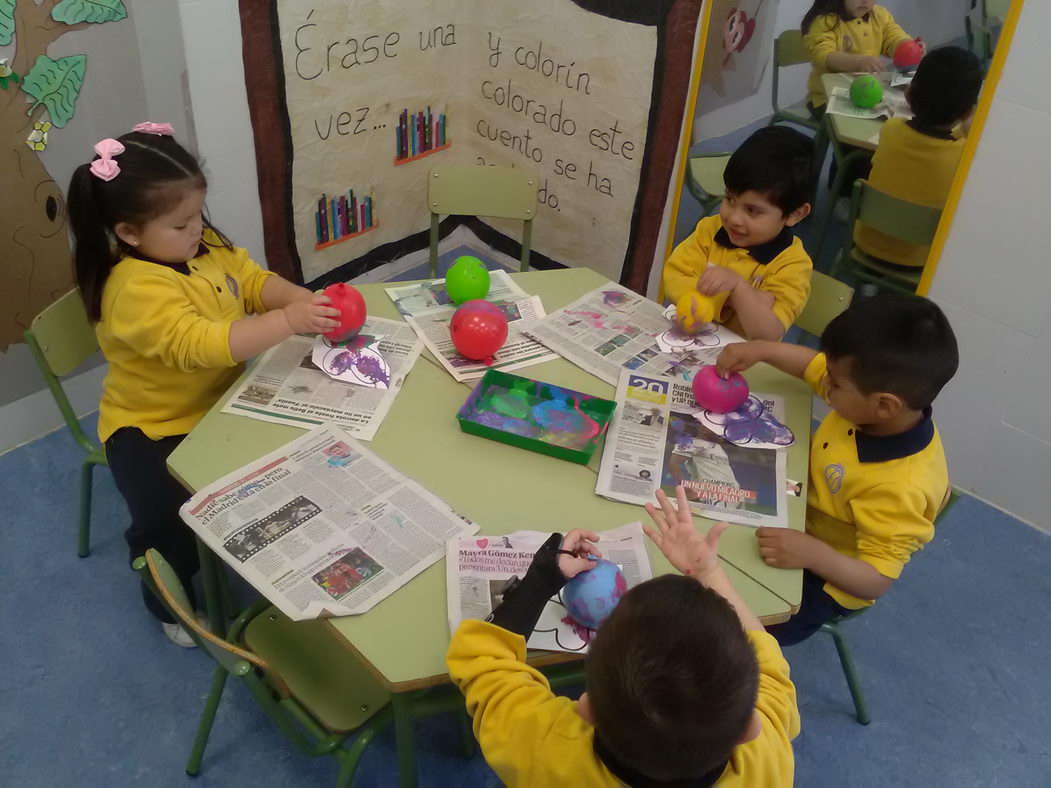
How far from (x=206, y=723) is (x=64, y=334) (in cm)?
101

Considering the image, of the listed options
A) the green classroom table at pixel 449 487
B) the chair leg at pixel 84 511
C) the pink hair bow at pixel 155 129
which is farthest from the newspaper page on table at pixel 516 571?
the chair leg at pixel 84 511

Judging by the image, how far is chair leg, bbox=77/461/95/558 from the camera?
7.79 feet

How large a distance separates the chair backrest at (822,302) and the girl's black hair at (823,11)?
93cm

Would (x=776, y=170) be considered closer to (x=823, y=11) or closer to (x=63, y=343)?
(x=823, y=11)

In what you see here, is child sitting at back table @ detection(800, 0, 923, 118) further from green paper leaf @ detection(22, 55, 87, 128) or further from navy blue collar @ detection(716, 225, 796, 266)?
green paper leaf @ detection(22, 55, 87, 128)

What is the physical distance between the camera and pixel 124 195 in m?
1.82

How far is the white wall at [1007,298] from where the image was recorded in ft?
7.51

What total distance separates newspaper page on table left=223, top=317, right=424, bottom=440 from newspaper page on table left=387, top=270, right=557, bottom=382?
0.23ft

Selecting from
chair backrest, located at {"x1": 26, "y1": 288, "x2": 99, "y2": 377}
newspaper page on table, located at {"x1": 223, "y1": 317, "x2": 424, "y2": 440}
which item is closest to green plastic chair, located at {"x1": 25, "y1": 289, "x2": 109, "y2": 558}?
chair backrest, located at {"x1": 26, "y1": 288, "x2": 99, "y2": 377}

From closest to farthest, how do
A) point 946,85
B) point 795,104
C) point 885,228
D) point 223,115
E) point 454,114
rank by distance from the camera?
point 946,85, point 885,228, point 223,115, point 795,104, point 454,114

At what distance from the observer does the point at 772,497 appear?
171 centimetres

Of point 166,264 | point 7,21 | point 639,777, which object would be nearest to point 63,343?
point 166,264

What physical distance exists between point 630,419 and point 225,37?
72.0 inches

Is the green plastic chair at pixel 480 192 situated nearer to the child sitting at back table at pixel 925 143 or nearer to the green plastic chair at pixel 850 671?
the child sitting at back table at pixel 925 143
